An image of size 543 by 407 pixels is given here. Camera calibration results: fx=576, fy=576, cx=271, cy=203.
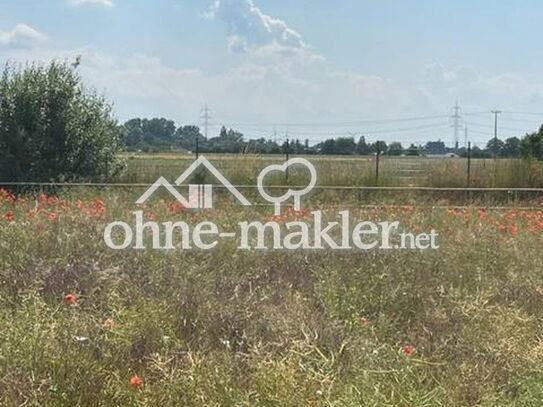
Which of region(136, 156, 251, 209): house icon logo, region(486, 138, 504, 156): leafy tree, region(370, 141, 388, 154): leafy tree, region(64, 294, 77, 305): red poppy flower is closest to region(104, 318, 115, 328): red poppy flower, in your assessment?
region(64, 294, 77, 305): red poppy flower

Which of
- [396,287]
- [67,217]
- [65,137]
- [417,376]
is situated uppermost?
[65,137]

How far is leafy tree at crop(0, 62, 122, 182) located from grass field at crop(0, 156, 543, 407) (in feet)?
23.2

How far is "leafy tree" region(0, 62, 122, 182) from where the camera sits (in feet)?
40.6

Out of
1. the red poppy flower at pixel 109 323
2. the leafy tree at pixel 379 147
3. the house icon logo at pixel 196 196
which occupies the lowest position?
the red poppy flower at pixel 109 323

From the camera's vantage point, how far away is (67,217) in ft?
19.5

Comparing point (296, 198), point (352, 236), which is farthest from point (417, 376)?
point (296, 198)

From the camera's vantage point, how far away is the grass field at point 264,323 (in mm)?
3010

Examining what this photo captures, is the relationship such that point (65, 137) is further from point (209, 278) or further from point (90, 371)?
point (90, 371)

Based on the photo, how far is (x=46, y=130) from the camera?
41.0 feet

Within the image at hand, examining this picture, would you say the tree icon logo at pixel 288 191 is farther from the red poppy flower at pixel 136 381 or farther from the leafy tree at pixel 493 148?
the leafy tree at pixel 493 148

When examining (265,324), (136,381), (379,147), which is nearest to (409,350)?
(265,324)

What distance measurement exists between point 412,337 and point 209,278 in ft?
5.30

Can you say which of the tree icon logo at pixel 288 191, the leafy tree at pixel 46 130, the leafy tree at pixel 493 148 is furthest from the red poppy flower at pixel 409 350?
the leafy tree at pixel 493 148

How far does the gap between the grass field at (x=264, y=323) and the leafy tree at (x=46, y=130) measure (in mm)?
7081
